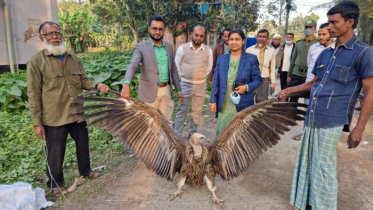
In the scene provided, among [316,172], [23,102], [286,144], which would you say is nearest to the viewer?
[316,172]

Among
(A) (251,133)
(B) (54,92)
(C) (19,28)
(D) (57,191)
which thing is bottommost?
(D) (57,191)

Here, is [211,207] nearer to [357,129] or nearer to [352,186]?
[357,129]

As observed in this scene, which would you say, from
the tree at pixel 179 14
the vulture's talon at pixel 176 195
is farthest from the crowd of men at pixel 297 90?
the tree at pixel 179 14

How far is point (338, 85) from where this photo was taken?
7.96 ft

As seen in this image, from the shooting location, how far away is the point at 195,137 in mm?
3129

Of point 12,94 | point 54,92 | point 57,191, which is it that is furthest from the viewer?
point 12,94

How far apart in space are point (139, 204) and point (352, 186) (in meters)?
2.89

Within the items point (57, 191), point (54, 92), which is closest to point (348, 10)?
point (54, 92)

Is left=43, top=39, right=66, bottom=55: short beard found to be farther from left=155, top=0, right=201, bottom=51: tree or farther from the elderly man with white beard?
left=155, top=0, right=201, bottom=51: tree

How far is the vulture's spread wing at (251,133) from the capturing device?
9.86 ft

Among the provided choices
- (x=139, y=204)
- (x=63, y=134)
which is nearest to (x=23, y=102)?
(x=63, y=134)

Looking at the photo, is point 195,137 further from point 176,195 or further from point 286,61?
point 286,61

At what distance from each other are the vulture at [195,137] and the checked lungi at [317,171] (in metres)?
0.38

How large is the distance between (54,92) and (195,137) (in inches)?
71.4
